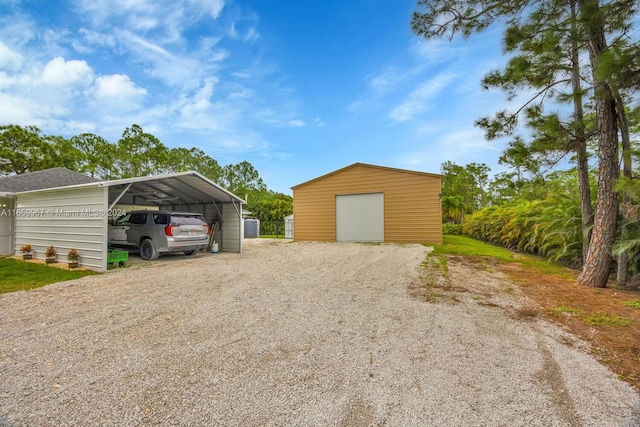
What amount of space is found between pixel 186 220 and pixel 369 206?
29.2 feet

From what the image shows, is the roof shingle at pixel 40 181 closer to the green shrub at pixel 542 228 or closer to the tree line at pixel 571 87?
the tree line at pixel 571 87

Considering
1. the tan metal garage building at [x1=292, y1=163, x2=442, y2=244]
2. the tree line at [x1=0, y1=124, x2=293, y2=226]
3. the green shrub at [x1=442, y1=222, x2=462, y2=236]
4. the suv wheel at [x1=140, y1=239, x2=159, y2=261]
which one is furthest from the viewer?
the green shrub at [x1=442, y1=222, x2=462, y2=236]

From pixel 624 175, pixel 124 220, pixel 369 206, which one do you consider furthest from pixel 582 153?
pixel 124 220

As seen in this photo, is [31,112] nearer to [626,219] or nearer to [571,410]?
[571,410]

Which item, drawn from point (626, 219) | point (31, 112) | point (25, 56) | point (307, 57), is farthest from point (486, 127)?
point (31, 112)

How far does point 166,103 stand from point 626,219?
17.4m

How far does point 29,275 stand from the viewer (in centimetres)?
614

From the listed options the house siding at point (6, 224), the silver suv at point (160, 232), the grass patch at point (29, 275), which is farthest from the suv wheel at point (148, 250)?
the house siding at point (6, 224)

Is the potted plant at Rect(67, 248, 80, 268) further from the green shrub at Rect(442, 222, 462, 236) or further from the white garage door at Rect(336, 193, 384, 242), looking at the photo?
the green shrub at Rect(442, 222, 462, 236)

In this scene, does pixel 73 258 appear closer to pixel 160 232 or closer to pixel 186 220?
pixel 160 232

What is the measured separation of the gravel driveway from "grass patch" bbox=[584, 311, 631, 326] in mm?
662

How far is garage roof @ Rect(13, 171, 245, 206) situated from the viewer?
8279mm

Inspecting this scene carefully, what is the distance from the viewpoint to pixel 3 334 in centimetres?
298

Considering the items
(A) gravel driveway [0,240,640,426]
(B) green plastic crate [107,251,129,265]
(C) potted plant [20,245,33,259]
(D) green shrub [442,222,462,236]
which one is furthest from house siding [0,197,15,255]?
(D) green shrub [442,222,462,236]
